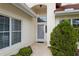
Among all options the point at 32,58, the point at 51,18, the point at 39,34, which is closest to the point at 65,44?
the point at 51,18

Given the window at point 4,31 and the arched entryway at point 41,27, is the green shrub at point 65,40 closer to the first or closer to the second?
the window at point 4,31

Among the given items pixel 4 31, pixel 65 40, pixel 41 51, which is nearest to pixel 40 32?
pixel 41 51

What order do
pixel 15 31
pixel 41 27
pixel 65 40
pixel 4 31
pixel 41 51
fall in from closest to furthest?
pixel 4 31
pixel 65 40
pixel 15 31
pixel 41 51
pixel 41 27

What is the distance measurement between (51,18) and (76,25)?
8.79 ft

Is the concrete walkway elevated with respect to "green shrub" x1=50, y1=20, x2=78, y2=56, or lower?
lower

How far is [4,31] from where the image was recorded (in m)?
7.75

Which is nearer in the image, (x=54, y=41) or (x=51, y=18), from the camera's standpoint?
(x=54, y=41)

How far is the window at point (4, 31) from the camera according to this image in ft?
24.5

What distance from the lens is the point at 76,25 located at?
1098 cm

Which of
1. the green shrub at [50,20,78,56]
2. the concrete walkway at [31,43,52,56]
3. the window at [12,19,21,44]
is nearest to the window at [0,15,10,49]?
the window at [12,19,21,44]

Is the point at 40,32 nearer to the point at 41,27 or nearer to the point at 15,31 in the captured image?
the point at 41,27

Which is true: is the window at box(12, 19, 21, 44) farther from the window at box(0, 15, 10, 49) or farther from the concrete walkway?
the concrete walkway

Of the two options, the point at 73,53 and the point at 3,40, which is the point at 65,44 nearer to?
the point at 73,53

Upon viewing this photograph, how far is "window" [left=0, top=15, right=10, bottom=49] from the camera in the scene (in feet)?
24.5
